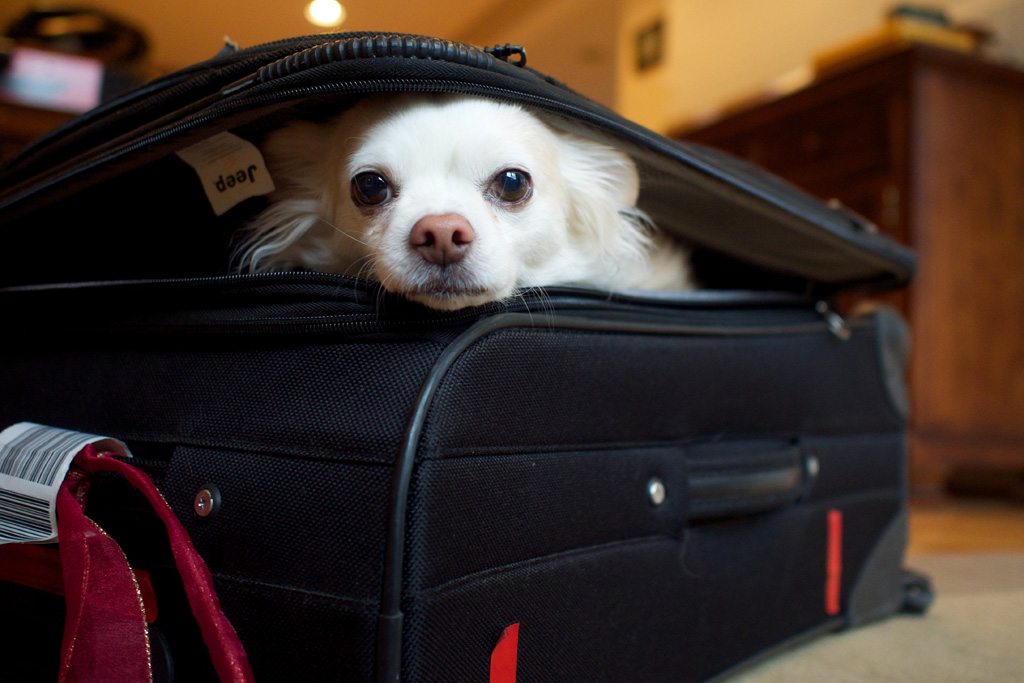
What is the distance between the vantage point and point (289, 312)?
56cm

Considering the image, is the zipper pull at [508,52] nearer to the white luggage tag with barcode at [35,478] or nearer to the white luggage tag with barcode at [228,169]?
the white luggage tag with barcode at [228,169]

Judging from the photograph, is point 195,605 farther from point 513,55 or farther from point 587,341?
point 513,55

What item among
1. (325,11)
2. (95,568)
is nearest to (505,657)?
(95,568)

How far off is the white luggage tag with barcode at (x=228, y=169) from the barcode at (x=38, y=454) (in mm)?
266

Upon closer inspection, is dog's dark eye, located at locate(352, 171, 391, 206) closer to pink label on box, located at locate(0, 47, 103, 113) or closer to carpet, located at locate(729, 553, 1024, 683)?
carpet, located at locate(729, 553, 1024, 683)

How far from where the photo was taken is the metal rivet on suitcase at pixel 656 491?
2.29ft

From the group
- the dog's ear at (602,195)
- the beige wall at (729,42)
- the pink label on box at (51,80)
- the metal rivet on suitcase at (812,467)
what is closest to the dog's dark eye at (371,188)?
the dog's ear at (602,195)

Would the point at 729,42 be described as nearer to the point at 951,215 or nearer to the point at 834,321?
the point at 951,215

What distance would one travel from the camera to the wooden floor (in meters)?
1.68

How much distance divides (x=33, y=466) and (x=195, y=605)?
0.67 feet

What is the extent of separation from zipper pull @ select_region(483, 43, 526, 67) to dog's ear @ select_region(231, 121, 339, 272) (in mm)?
222

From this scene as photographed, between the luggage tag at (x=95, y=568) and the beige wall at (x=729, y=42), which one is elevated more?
the beige wall at (x=729, y=42)

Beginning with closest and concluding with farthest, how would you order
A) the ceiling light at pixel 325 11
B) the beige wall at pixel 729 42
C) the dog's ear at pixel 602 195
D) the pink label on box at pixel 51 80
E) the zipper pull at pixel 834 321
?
the ceiling light at pixel 325 11 → the dog's ear at pixel 602 195 → the zipper pull at pixel 834 321 → the pink label on box at pixel 51 80 → the beige wall at pixel 729 42

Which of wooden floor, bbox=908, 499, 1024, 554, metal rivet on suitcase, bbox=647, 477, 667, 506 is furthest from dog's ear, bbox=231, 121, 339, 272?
wooden floor, bbox=908, 499, 1024, 554
